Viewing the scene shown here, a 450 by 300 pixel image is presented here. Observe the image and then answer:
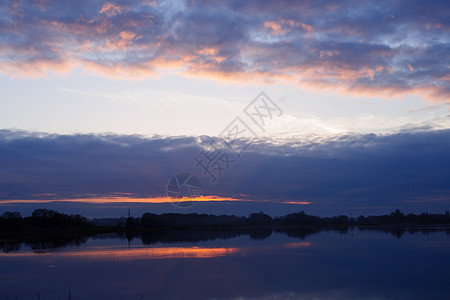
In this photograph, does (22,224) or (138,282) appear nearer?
(138,282)

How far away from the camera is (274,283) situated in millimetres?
19328

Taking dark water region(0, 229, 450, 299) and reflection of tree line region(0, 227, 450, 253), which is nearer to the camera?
dark water region(0, 229, 450, 299)

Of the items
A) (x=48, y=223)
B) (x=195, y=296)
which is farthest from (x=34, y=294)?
(x=48, y=223)

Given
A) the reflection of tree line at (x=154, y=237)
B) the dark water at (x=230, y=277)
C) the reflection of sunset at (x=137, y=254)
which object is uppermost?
the dark water at (x=230, y=277)

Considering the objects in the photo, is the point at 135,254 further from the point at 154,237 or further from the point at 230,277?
the point at 154,237

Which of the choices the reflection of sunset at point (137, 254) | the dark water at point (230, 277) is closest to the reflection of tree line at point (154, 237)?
the reflection of sunset at point (137, 254)

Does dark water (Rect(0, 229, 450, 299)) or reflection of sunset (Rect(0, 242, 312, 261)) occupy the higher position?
dark water (Rect(0, 229, 450, 299))

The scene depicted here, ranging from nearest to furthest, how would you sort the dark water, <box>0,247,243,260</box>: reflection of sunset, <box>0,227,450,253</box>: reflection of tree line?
the dark water < <box>0,247,243,260</box>: reflection of sunset < <box>0,227,450,253</box>: reflection of tree line

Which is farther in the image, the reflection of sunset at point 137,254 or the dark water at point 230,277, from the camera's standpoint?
the reflection of sunset at point 137,254

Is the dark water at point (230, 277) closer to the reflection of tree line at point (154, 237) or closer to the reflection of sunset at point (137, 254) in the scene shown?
the reflection of sunset at point (137, 254)

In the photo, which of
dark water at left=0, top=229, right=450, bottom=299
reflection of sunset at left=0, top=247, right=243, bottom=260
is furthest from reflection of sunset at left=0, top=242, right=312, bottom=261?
dark water at left=0, top=229, right=450, bottom=299

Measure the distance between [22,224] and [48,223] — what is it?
215 inches

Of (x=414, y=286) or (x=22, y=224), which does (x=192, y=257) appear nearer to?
(x=414, y=286)

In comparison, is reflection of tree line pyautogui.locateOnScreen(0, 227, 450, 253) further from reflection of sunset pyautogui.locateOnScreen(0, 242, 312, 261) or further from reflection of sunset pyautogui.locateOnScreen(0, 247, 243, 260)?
reflection of sunset pyautogui.locateOnScreen(0, 247, 243, 260)
